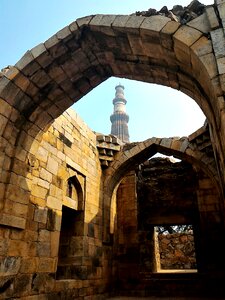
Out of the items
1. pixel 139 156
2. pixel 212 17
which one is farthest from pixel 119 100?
pixel 212 17

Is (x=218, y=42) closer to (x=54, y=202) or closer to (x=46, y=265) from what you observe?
(x=54, y=202)

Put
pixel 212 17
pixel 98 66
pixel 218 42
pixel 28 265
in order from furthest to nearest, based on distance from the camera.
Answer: pixel 98 66 → pixel 28 265 → pixel 212 17 → pixel 218 42

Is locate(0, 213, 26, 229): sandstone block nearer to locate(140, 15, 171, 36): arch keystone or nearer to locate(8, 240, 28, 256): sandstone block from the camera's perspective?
locate(8, 240, 28, 256): sandstone block

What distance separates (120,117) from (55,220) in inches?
2035

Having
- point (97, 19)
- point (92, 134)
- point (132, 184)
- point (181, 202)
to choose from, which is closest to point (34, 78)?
point (97, 19)

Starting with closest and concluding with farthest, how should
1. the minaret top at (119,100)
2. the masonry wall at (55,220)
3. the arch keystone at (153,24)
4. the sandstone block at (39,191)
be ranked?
the arch keystone at (153,24) → the masonry wall at (55,220) → the sandstone block at (39,191) → the minaret top at (119,100)

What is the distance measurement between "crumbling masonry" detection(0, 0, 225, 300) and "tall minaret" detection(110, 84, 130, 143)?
139ft

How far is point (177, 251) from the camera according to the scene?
42.3 ft

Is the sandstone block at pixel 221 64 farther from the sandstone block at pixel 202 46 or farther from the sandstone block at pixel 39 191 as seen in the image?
the sandstone block at pixel 39 191

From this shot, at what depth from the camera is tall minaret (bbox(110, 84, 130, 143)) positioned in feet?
174

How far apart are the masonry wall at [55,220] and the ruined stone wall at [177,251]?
7337 mm

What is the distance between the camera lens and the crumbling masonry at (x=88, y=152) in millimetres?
3057

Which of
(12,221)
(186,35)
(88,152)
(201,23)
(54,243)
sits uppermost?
(88,152)

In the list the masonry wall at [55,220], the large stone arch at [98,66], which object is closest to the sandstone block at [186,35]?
the large stone arch at [98,66]
